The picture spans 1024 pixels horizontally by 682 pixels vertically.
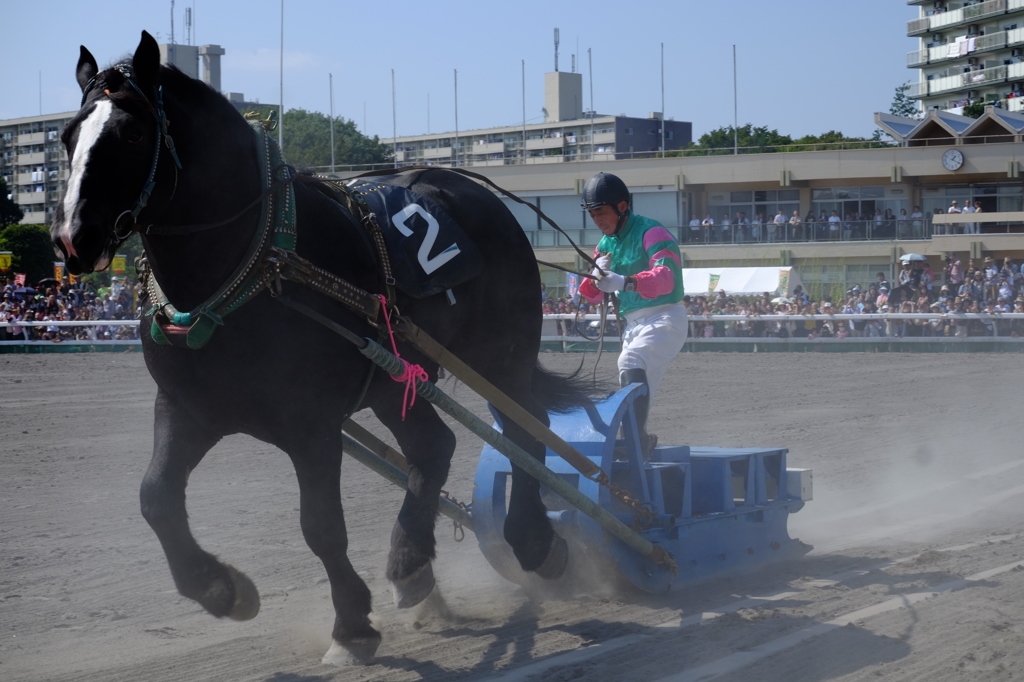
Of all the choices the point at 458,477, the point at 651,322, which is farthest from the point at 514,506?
the point at 458,477

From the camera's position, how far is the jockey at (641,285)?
17.9 ft

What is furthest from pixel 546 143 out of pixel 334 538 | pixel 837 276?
pixel 334 538

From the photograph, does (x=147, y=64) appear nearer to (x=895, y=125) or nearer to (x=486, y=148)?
(x=895, y=125)

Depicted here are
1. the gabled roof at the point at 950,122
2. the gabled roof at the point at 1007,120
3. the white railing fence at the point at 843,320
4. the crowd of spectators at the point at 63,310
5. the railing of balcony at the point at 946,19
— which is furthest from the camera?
the railing of balcony at the point at 946,19

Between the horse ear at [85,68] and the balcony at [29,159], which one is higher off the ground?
the balcony at [29,159]

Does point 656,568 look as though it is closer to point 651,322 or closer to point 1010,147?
point 651,322

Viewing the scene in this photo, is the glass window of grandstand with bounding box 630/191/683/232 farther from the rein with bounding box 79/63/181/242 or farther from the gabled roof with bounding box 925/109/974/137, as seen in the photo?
the rein with bounding box 79/63/181/242

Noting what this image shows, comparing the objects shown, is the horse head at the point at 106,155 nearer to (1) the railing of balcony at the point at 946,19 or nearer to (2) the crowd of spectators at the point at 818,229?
(2) the crowd of spectators at the point at 818,229

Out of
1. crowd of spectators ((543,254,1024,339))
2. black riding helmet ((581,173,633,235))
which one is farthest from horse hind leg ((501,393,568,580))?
crowd of spectators ((543,254,1024,339))

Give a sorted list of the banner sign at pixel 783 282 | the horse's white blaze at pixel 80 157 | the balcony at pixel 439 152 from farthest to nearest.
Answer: the balcony at pixel 439 152
the banner sign at pixel 783 282
the horse's white blaze at pixel 80 157

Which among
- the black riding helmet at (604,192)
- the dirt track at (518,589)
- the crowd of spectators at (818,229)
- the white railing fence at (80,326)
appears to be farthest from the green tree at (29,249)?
the black riding helmet at (604,192)

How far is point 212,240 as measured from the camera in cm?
357

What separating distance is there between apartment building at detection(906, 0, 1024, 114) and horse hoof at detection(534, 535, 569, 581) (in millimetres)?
68699

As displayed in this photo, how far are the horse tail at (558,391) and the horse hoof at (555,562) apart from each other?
2.40ft
